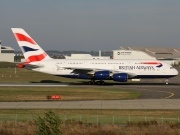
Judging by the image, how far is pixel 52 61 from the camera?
2542 inches

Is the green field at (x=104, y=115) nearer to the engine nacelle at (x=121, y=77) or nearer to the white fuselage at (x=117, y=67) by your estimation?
the engine nacelle at (x=121, y=77)

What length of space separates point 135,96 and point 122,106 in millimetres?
9041

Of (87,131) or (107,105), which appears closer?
(87,131)

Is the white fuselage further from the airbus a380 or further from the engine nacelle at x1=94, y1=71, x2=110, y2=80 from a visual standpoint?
the engine nacelle at x1=94, y1=71, x2=110, y2=80

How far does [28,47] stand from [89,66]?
31.8 ft

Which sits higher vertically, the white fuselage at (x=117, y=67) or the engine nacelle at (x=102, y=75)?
the white fuselage at (x=117, y=67)

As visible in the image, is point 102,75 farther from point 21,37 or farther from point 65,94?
point 65,94

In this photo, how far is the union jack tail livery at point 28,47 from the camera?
6400 cm

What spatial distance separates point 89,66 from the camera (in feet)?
211

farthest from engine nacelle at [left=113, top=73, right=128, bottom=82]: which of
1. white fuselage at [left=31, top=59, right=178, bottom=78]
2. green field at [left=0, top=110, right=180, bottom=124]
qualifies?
green field at [left=0, top=110, right=180, bottom=124]

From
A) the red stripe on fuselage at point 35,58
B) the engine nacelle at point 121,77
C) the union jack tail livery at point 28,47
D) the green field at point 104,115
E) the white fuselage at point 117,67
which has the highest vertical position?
the union jack tail livery at point 28,47

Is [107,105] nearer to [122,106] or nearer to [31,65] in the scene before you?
[122,106]

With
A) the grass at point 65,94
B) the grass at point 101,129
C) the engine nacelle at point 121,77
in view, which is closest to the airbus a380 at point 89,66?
the engine nacelle at point 121,77

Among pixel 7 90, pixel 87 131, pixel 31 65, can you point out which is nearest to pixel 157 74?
pixel 31 65
